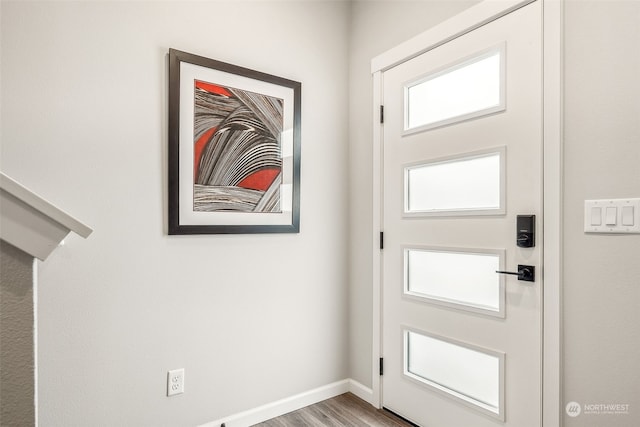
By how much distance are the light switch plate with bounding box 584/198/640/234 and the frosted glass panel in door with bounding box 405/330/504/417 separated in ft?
2.23

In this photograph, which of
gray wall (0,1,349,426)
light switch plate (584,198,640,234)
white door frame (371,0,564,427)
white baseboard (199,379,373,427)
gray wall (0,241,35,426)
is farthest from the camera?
white baseboard (199,379,373,427)

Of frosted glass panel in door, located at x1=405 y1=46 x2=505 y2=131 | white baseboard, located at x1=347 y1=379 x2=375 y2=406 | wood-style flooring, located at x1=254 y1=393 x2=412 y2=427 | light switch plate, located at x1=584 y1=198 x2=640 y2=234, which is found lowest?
wood-style flooring, located at x1=254 y1=393 x2=412 y2=427

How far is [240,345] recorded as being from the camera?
208cm

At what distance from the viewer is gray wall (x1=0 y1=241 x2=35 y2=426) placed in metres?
0.71

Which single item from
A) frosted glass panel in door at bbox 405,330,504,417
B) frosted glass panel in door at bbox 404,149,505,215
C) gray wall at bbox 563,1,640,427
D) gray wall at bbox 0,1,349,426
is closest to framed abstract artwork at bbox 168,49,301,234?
gray wall at bbox 0,1,349,426

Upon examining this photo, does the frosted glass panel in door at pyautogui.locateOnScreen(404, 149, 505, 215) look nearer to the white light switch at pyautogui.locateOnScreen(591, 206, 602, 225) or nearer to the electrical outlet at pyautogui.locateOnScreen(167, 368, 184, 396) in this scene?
the white light switch at pyautogui.locateOnScreen(591, 206, 602, 225)

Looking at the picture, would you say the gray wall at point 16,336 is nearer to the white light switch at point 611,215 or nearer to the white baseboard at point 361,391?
the white light switch at point 611,215

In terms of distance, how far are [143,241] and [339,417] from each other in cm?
143

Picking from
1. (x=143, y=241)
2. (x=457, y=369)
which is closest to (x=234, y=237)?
(x=143, y=241)

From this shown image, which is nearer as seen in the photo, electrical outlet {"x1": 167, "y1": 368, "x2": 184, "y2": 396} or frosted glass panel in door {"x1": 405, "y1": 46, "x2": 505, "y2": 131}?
frosted glass panel in door {"x1": 405, "y1": 46, "x2": 505, "y2": 131}

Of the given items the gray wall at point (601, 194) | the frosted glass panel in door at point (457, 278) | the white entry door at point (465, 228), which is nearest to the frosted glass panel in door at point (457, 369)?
the white entry door at point (465, 228)

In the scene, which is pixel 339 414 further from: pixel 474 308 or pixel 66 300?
pixel 66 300

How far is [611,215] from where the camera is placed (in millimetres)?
1353

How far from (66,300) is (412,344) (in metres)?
1.69
